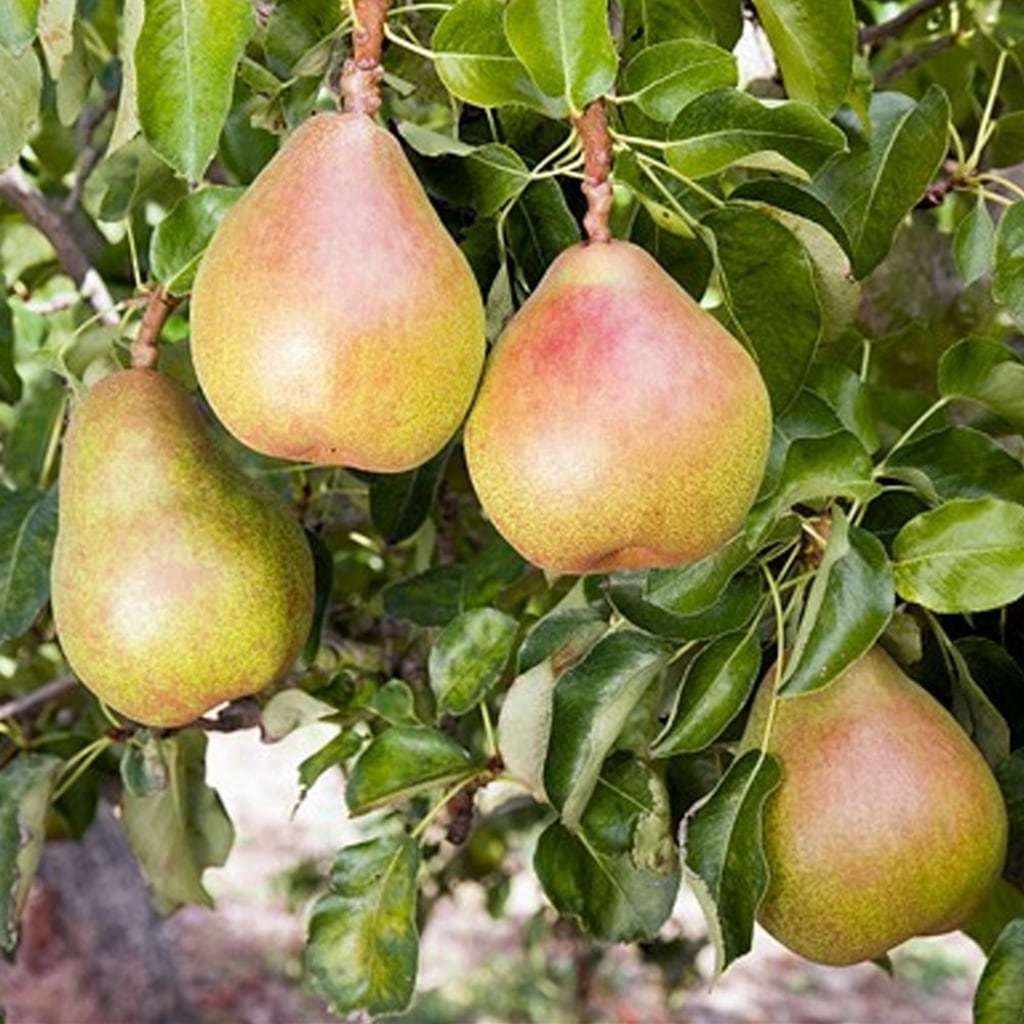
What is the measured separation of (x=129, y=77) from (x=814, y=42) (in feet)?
1.02

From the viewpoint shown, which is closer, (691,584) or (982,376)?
(691,584)

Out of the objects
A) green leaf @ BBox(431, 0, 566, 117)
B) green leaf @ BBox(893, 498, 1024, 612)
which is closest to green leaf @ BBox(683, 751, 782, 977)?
green leaf @ BBox(893, 498, 1024, 612)

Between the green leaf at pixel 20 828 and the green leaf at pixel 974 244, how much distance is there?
28.2 inches

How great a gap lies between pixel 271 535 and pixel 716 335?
0.99 feet

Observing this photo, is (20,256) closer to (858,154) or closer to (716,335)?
(858,154)

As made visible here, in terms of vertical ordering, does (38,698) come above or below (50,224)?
below

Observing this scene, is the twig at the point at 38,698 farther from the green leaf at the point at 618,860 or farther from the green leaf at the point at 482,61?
the green leaf at the point at 482,61

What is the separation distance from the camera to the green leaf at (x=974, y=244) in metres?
0.96

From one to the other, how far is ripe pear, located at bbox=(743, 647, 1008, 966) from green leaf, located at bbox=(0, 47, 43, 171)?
1.57 ft

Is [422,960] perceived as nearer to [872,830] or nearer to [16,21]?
[872,830]

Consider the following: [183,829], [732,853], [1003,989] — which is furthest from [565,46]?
[183,829]

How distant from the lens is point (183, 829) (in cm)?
136

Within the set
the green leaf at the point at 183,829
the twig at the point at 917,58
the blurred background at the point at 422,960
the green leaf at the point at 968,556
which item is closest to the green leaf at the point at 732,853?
the green leaf at the point at 968,556

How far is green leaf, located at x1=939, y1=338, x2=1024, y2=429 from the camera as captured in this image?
3.15 feet
